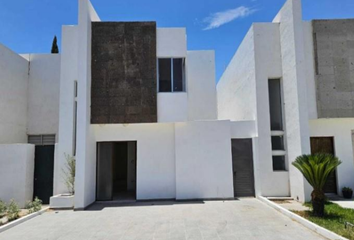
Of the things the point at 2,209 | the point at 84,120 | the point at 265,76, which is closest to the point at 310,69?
the point at 265,76

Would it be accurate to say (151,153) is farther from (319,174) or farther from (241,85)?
(319,174)

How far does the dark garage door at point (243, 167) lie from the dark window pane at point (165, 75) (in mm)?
3987

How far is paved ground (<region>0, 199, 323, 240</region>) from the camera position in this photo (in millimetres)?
6602

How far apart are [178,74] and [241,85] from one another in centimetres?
450

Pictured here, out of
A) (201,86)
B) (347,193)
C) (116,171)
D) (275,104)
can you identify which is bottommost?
(347,193)

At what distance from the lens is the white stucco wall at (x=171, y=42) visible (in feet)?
37.1

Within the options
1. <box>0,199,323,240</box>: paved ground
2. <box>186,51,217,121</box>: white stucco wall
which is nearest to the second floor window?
<box>186,51,217,121</box>: white stucco wall

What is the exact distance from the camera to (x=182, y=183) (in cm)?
1125

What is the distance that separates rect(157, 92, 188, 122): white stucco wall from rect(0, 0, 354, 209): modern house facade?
0.15 feet

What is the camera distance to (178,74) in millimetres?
11531

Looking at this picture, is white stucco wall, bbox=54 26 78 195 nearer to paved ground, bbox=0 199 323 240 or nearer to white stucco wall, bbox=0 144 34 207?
white stucco wall, bbox=0 144 34 207

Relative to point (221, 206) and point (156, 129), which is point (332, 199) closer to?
point (221, 206)

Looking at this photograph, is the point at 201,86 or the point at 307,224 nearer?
the point at 307,224

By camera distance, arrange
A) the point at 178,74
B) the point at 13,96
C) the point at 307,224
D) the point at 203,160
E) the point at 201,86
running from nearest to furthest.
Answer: the point at 307,224
the point at 203,160
the point at 178,74
the point at 13,96
the point at 201,86
